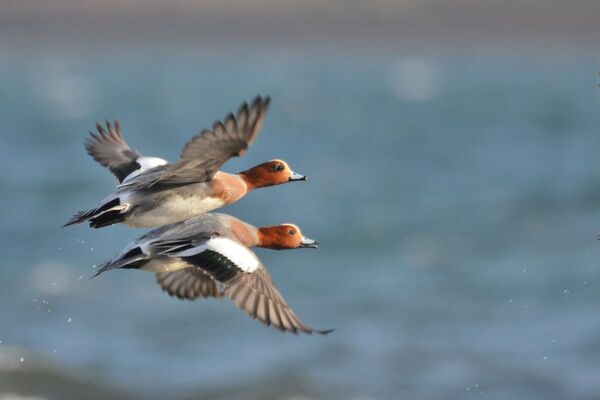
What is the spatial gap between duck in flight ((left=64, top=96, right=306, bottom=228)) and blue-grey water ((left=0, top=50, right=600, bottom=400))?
6352mm

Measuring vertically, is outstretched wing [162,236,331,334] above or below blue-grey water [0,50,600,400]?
below

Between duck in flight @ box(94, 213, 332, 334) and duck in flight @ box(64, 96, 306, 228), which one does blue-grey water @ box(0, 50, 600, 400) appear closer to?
duck in flight @ box(94, 213, 332, 334)

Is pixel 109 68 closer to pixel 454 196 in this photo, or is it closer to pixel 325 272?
pixel 454 196

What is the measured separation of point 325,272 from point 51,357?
237 inches

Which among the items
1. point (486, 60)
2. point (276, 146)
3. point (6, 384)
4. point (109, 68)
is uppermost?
point (486, 60)

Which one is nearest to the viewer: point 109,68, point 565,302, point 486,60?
point 565,302

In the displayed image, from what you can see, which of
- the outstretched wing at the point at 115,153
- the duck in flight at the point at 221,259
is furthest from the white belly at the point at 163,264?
the outstretched wing at the point at 115,153

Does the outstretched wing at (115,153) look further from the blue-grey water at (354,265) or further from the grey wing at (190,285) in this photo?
the blue-grey water at (354,265)

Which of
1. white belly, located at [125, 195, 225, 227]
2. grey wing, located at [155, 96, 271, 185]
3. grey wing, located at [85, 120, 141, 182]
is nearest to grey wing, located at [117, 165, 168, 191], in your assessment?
white belly, located at [125, 195, 225, 227]

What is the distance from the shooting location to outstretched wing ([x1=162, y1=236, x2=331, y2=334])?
5.92 metres

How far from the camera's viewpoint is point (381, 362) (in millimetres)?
13422

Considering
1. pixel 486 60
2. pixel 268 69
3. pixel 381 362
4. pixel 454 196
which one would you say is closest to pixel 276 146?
pixel 454 196

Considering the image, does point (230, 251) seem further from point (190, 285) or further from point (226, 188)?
point (190, 285)

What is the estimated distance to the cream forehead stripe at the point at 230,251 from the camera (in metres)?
5.97
